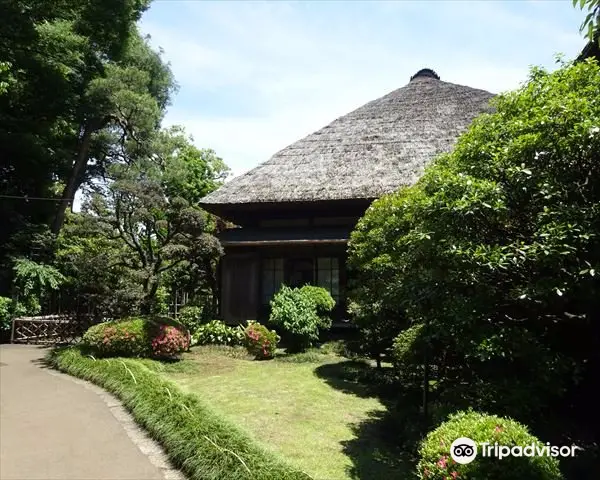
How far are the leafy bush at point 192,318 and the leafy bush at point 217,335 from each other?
2.51ft

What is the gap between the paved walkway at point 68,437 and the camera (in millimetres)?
5090

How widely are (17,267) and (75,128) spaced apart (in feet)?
27.5

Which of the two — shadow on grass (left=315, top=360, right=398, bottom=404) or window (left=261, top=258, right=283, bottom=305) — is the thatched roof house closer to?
window (left=261, top=258, right=283, bottom=305)

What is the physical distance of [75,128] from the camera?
20500mm

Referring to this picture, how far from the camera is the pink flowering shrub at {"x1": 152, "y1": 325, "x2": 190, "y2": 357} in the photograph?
1034 centimetres

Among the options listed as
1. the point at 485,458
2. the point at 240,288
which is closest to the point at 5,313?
the point at 240,288

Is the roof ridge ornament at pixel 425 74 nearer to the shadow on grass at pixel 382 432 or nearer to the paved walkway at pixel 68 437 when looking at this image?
the shadow on grass at pixel 382 432

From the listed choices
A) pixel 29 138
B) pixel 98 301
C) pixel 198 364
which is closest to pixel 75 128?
pixel 29 138

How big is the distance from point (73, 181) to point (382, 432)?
1887 cm

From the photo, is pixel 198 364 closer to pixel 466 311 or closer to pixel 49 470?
pixel 49 470

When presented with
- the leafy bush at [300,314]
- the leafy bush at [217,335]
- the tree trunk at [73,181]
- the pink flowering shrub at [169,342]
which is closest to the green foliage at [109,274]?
the pink flowering shrub at [169,342]

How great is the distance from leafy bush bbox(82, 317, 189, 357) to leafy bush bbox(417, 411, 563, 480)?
8.11 metres

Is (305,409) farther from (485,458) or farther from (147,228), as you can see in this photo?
(147,228)

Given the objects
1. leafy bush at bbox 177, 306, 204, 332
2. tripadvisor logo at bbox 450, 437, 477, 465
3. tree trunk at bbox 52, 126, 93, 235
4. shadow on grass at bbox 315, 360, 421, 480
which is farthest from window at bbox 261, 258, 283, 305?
tripadvisor logo at bbox 450, 437, 477, 465
